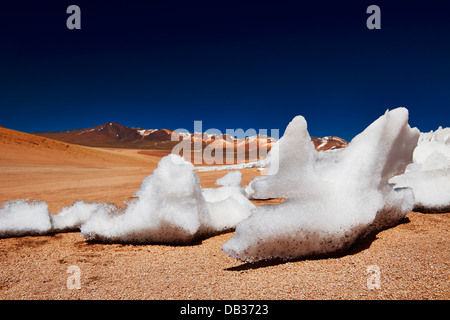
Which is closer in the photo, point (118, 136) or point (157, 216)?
point (157, 216)

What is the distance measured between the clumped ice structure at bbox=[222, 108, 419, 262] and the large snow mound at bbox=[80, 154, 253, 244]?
0.76m

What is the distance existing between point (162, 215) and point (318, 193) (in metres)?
1.35

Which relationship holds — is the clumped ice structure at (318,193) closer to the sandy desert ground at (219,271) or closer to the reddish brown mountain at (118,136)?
the sandy desert ground at (219,271)

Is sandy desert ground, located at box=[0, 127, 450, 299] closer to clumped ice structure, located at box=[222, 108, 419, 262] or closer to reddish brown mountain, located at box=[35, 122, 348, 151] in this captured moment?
clumped ice structure, located at box=[222, 108, 419, 262]

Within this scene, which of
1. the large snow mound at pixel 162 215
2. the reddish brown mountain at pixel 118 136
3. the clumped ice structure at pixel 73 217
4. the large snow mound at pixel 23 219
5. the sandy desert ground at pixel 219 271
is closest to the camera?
the sandy desert ground at pixel 219 271

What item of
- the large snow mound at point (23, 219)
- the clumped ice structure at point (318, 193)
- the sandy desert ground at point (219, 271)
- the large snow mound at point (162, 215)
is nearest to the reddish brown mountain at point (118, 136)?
the large snow mound at point (23, 219)

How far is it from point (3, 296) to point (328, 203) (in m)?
2.09

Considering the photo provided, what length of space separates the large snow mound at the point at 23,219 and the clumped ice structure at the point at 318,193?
2252 mm

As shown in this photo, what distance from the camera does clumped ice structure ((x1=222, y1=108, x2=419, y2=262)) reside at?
1.83m

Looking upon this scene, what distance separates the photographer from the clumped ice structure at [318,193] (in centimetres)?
183

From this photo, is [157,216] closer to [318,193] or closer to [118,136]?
[318,193]

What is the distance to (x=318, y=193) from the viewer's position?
6.39 ft

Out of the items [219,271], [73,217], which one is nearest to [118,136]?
[73,217]
